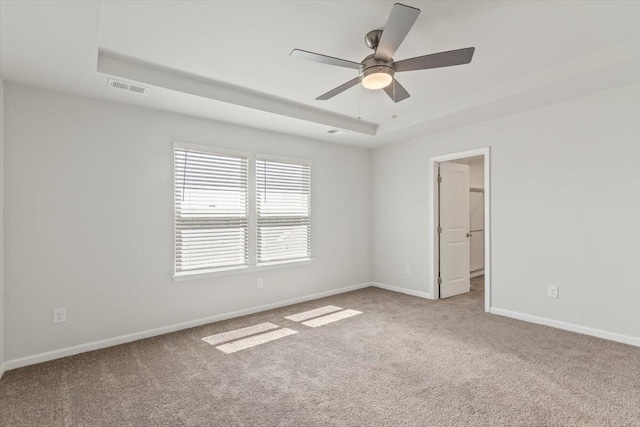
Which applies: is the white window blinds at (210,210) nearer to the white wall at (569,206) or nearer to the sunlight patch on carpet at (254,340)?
the sunlight patch on carpet at (254,340)

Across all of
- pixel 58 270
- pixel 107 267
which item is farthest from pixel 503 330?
pixel 58 270

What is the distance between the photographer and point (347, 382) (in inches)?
100.0

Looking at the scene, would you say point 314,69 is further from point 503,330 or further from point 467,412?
point 503,330

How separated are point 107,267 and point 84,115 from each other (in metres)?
1.51

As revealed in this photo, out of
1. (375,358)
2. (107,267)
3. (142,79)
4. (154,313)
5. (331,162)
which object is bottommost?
(375,358)

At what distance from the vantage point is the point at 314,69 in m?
3.04

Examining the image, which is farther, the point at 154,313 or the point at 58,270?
the point at 154,313

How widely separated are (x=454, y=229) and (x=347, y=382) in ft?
11.4

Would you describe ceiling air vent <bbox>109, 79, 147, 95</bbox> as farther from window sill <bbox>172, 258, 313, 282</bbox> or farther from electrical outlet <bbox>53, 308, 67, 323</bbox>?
electrical outlet <bbox>53, 308, 67, 323</bbox>

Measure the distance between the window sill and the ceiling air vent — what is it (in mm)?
1945

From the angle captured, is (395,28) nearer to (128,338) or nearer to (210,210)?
(210,210)

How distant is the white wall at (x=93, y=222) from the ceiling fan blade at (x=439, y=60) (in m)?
2.55

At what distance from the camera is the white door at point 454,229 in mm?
5055

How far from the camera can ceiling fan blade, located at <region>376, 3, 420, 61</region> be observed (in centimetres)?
177
